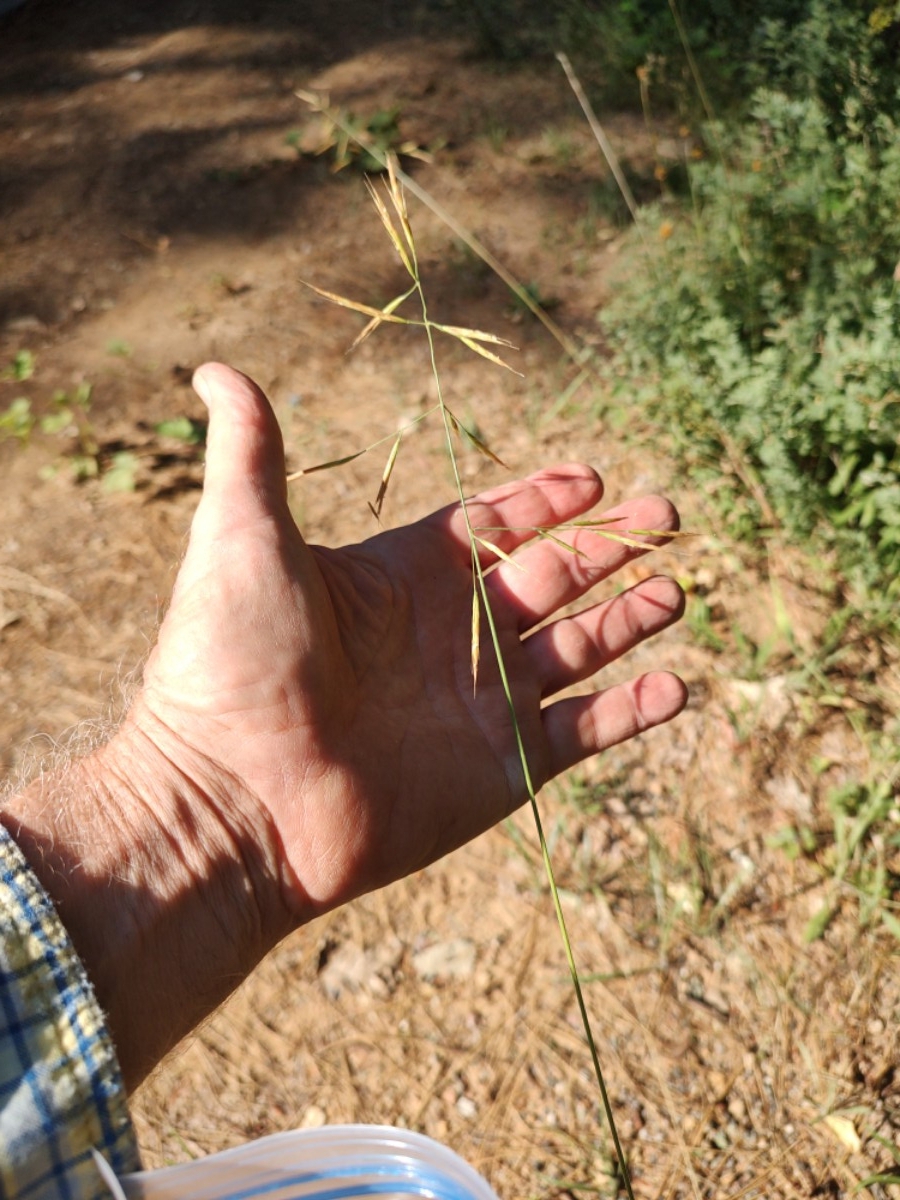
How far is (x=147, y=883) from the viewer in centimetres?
172

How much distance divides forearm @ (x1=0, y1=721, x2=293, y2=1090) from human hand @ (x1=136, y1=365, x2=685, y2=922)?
48 mm

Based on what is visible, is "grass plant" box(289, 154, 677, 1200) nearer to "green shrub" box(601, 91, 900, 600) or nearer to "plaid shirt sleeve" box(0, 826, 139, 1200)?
"green shrub" box(601, 91, 900, 600)

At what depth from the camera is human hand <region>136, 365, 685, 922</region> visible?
184cm

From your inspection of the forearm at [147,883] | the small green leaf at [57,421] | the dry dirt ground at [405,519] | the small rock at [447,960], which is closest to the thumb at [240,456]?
the forearm at [147,883]

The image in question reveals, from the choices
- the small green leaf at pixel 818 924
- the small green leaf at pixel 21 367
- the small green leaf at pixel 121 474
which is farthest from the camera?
the small green leaf at pixel 21 367

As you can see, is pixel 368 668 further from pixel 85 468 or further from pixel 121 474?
pixel 85 468

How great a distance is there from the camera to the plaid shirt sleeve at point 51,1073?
1.27m

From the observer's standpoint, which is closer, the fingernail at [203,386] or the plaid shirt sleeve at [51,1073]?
the plaid shirt sleeve at [51,1073]

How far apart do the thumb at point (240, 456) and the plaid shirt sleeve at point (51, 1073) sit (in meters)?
0.78

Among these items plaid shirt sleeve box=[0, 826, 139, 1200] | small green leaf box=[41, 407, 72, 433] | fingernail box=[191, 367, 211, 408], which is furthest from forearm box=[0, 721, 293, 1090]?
small green leaf box=[41, 407, 72, 433]

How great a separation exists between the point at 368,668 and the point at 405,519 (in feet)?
3.58

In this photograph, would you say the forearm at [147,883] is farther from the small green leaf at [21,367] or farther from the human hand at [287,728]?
the small green leaf at [21,367]

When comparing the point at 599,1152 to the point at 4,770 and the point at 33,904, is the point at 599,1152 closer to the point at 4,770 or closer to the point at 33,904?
the point at 33,904

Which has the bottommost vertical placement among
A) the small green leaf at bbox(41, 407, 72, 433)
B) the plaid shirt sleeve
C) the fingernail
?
the small green leaf at bbox(41, 407, 72, 433)
